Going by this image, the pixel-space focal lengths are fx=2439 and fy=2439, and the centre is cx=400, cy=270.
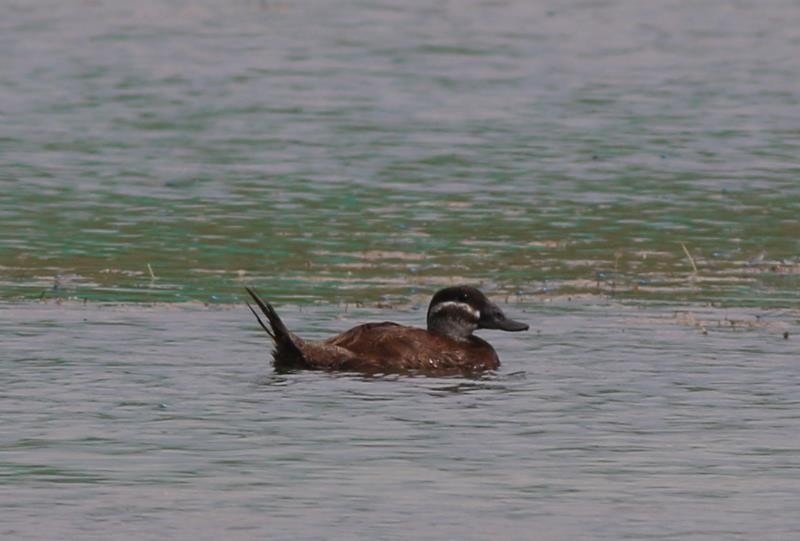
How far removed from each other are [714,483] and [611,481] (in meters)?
0.46

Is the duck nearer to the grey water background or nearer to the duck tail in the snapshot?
the duck tail

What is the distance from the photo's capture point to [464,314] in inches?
611

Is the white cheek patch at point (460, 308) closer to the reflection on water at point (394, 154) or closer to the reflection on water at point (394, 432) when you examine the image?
the reflection on water at point (394, 432)

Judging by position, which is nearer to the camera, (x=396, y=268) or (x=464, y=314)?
(x=464, y=314)

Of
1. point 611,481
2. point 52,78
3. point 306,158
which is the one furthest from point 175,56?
point 611,481

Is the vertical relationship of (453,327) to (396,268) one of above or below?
above

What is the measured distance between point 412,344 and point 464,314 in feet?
2.66

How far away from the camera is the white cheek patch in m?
15.5

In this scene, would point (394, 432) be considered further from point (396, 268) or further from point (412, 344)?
point (396, 268)

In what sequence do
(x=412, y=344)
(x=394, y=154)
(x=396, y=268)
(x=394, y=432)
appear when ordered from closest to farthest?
(x=394, y=432)
(x=412, y=344)
(x=396, y=268)
(x=394, y=154)

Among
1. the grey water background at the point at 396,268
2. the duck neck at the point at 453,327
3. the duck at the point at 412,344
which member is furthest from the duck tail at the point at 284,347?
the duck neck at the point at 453,327

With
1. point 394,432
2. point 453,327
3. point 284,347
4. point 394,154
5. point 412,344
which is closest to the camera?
point 394,432

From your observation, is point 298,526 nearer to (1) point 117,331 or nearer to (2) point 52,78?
(1) point 117,331

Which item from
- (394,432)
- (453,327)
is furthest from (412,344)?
(394,432)
